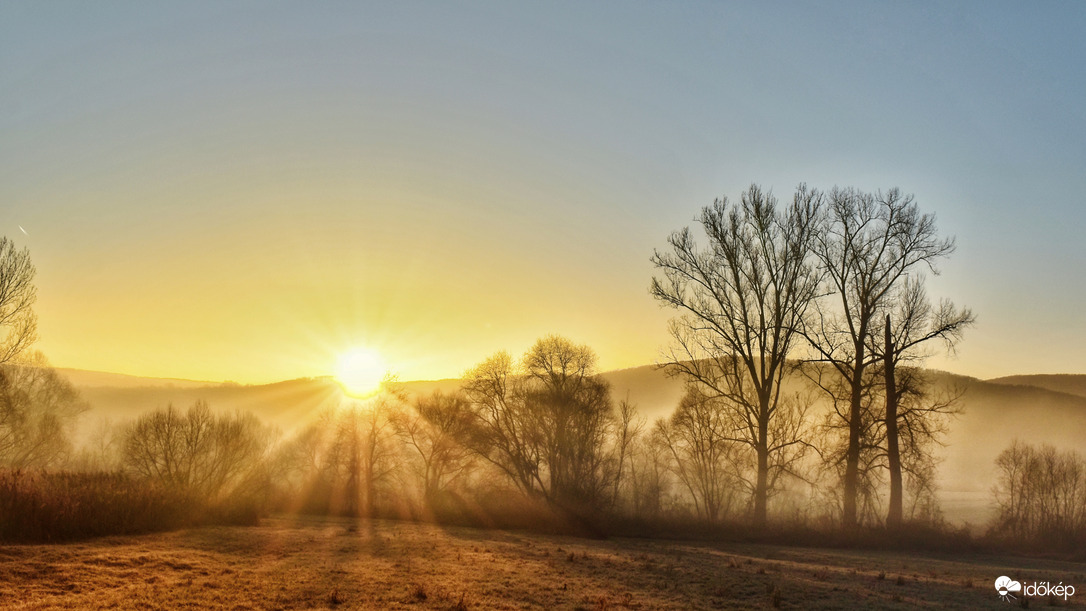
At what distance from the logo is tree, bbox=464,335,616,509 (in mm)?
23902

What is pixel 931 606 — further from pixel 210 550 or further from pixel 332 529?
pixel 332 529

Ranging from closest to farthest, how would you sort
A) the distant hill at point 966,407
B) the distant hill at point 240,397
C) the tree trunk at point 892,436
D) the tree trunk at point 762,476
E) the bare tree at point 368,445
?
1. the tree trunk at point 892,436
2. the tree trunk at point 762,476
3. the bare tree at point 368,445
4. the distant hill at point 966,407
5. the distant hill at point 240,397

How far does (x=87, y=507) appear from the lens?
1977cm

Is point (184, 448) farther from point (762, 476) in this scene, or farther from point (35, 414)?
point (762, 476)

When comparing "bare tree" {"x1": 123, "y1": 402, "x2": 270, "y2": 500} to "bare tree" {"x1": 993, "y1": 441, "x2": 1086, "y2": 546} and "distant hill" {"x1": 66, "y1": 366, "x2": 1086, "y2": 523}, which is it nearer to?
"distant hill" {"x1": 66, "y1": 366, "x2": 1086, "y2": 523}

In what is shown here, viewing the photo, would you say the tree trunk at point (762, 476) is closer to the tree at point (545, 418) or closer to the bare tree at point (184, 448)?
the tree at point (545, 418)

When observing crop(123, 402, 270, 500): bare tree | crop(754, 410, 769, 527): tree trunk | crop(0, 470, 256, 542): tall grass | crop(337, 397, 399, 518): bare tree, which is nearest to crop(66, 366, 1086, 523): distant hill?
crop(337, 397, 399, 518): bare tree

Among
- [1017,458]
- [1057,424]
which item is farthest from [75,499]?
[1057,424]

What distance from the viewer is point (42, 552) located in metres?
15.7

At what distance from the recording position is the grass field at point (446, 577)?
44.7ft

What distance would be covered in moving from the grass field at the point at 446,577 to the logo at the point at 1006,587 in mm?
292

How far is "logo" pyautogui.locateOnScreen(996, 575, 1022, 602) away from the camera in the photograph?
1609cm

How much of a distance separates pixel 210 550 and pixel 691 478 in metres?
45.7

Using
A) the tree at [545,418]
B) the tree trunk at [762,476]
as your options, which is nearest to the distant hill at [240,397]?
the tree at [545,418]
